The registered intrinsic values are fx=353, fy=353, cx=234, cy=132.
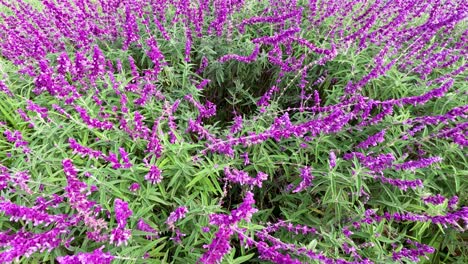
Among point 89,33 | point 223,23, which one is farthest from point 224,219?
point 89,33

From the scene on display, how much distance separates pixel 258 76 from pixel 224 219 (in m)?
2.79

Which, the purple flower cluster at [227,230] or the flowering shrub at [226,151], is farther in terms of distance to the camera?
the flowering shrub at [226,151]

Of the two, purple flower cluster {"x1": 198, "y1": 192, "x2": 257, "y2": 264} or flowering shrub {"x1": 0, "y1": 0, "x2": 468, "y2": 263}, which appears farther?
flowering shrub {"x1": 0, "y1": 0, "x2": 468, "y2": 263}

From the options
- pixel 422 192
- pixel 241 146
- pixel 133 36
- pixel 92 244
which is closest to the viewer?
pixel 92 244

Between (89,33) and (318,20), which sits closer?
(89,33)

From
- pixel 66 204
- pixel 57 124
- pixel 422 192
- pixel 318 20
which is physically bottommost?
pixel 422 192

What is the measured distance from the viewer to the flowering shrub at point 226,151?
7.96 feet

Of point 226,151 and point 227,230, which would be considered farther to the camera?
point 226,151

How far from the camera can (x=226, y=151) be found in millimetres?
2904

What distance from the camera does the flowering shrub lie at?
243cm

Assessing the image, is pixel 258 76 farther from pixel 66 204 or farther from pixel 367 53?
pixel 66 204

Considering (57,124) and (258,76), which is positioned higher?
(57,124)

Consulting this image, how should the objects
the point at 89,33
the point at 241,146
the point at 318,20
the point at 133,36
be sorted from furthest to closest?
the point at 318,20, the point at 89,33, the point at 133,36, the point at 241,146

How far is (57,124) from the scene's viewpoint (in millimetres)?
2971
